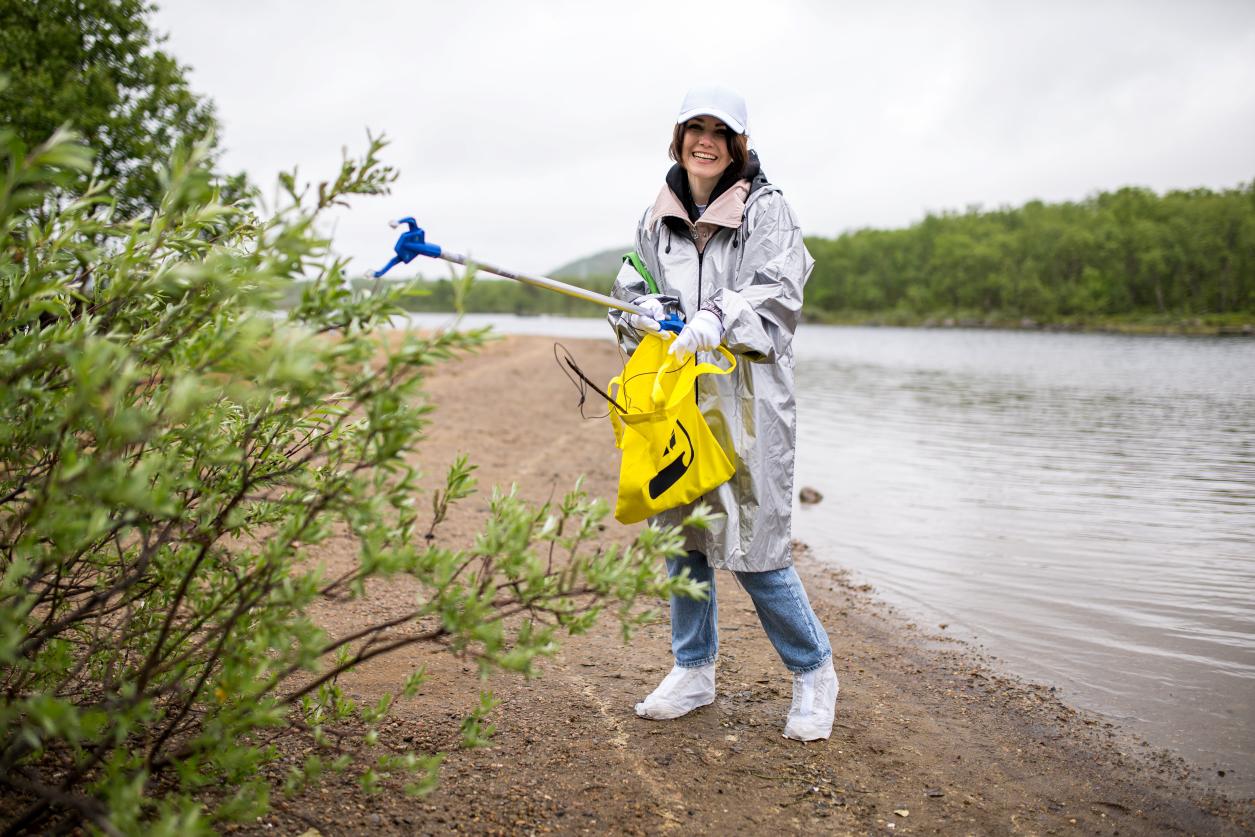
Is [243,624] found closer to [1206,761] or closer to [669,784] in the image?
[669,784]

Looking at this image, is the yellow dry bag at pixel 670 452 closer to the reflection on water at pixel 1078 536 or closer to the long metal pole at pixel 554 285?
the long metal pole at pixel 554 285

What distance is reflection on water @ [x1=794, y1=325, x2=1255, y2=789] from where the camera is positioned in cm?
508

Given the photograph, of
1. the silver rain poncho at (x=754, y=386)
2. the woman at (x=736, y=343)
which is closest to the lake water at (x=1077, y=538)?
the woman at (x=736, y=343)

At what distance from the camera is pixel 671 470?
3475 mm

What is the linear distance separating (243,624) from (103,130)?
17942 mm

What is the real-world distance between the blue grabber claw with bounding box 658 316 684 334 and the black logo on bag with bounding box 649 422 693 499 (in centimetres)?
43

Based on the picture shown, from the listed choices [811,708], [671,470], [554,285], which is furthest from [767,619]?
[554,285]

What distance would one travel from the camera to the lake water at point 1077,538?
5.03 m

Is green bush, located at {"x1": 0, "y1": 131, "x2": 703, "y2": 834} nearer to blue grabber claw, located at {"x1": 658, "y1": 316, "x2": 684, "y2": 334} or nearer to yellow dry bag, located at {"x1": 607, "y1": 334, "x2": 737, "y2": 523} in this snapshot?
yellow dry bag, located at {"x1": 607, "y1": 334, "x2": 737, "y2": 523}

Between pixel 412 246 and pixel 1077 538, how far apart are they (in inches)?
298

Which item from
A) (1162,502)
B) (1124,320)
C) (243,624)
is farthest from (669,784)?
(1124,320)

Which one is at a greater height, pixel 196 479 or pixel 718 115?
pixel 718 115

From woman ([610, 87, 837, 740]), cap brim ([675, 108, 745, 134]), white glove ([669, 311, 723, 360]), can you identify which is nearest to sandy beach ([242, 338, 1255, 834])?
woman ([610, 87, 837, 740])

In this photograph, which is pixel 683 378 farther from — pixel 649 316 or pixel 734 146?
pixel 734 146
